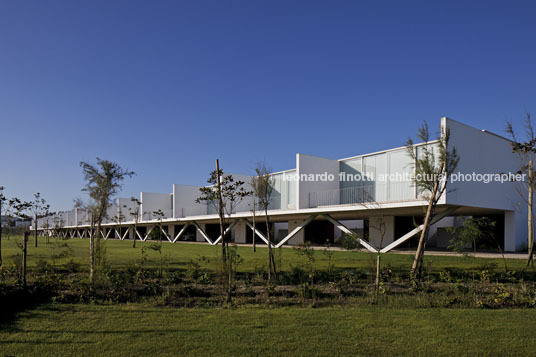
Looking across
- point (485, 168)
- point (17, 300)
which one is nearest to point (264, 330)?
point (17, 300)

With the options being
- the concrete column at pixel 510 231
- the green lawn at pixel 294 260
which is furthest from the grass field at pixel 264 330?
the concrete column at pixel 510 231

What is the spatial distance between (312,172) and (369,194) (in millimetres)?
4046

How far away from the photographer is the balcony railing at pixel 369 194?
2150cm

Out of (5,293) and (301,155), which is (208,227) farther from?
(5,293)

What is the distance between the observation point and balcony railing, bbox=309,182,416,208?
21.5 metres

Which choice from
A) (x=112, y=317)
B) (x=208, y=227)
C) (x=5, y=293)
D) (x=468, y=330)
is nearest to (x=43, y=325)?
(x=112, y=317)

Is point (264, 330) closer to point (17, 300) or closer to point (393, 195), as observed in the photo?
point (17, 300)

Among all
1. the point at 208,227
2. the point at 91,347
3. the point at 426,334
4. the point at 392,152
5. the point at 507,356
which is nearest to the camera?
the point at 507,356

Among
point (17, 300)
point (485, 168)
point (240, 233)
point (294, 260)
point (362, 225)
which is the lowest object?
point (240, 233)

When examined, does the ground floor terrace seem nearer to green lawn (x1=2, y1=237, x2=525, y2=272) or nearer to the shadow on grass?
green lawn (x1=2, y1=237, x2=525, y2=272)

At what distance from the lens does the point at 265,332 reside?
5.38 m

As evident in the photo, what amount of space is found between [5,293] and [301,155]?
1918 centimetres

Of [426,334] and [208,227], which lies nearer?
[426,334]

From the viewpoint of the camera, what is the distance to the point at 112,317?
6.16 meters
